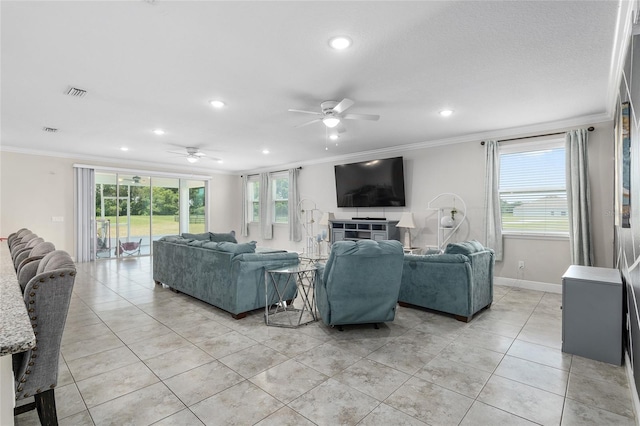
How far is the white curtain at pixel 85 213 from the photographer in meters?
7.38

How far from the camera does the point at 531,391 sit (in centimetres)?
217

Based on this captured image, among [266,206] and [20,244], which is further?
[266,206]

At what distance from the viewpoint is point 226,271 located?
363cm

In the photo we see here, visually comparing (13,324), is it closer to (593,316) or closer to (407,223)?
(593,316)

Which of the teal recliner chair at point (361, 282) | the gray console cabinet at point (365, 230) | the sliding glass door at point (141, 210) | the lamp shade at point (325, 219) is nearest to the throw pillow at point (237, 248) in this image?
the teal recliner chair at point (361, 282)

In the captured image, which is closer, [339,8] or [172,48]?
[339,8]

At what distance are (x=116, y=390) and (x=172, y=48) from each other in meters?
2.62

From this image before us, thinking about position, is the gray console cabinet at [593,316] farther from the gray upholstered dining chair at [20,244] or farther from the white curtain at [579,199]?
the gray upholstered dining chair at [20,244]

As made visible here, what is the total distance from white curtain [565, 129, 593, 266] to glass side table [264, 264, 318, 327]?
371 cm

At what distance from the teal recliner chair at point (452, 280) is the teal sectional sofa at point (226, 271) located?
1.44 meters

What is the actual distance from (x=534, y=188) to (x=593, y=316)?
9.51 ft

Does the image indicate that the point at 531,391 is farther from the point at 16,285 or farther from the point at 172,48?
the point at 172,48

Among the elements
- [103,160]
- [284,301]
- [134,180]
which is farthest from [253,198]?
[284,301]

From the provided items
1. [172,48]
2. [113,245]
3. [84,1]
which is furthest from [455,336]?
[113,245]
